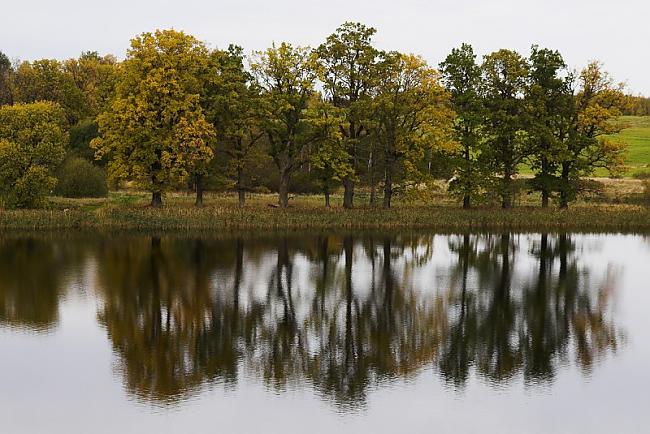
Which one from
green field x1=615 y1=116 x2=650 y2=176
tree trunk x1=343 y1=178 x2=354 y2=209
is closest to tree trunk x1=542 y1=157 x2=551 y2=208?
tree trunk x1=343 y1=178 x2=354 y2=209

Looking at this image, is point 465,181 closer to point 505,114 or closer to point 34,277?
point 505,114

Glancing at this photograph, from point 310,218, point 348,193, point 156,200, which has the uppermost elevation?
point 348,193

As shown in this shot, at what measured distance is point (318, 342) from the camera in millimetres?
23391

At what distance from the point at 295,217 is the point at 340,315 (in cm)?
2569

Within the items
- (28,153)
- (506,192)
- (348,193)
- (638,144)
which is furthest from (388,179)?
(638,144)

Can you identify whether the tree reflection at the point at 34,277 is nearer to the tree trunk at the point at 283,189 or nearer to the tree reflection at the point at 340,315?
the tree reflection at the point at 340,315

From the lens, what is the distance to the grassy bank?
162 ft

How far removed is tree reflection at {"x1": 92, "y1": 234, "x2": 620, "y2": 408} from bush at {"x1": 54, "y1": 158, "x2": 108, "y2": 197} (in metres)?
19.2

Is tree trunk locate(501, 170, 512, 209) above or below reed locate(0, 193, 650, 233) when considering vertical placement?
above

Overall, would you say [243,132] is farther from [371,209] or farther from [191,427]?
[191,427]

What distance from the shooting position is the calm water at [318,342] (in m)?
17.4

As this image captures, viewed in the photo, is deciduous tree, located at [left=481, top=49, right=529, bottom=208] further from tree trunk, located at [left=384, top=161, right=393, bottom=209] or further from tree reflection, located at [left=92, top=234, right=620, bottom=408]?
tree reflection, located at [left=92, top=234, right=620, bottom=408]

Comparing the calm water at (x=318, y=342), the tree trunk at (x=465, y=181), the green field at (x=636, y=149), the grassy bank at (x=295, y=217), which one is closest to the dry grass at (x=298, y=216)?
the grassy bank at (x=295, y=217)

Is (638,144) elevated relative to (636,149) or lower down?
elevated
